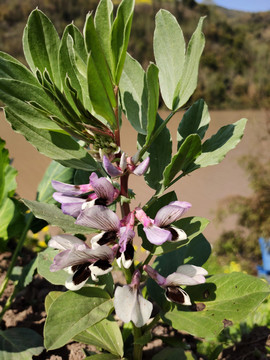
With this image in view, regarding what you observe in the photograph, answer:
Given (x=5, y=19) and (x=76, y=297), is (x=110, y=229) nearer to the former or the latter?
(x=76, y=297)

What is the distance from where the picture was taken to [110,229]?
82 cm

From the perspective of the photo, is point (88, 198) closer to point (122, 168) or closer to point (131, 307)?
point (122, 168)

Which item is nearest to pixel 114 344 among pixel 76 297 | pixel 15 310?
pixel 76 297

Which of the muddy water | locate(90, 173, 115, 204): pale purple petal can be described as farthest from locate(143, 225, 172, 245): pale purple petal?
the muddy water

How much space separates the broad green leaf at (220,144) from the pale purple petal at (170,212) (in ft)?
0.56

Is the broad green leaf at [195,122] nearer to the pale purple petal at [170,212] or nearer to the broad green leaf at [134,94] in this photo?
the broad green leaf at [134,94]

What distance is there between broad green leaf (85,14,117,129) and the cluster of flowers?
0.38ft

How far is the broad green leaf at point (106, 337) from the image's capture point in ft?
3.57

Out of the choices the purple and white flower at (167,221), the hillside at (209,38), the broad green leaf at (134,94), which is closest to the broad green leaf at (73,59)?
the broad green leaf at (134,94)

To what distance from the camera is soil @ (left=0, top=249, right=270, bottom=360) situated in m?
1.35

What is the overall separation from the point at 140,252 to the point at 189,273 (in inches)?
77.5

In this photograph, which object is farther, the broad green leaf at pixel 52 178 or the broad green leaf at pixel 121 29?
the broad green leaf at pixel 52 178

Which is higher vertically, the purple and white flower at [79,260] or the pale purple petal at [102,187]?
the pale purple petal at [102,187]

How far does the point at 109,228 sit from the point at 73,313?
0.21 m
